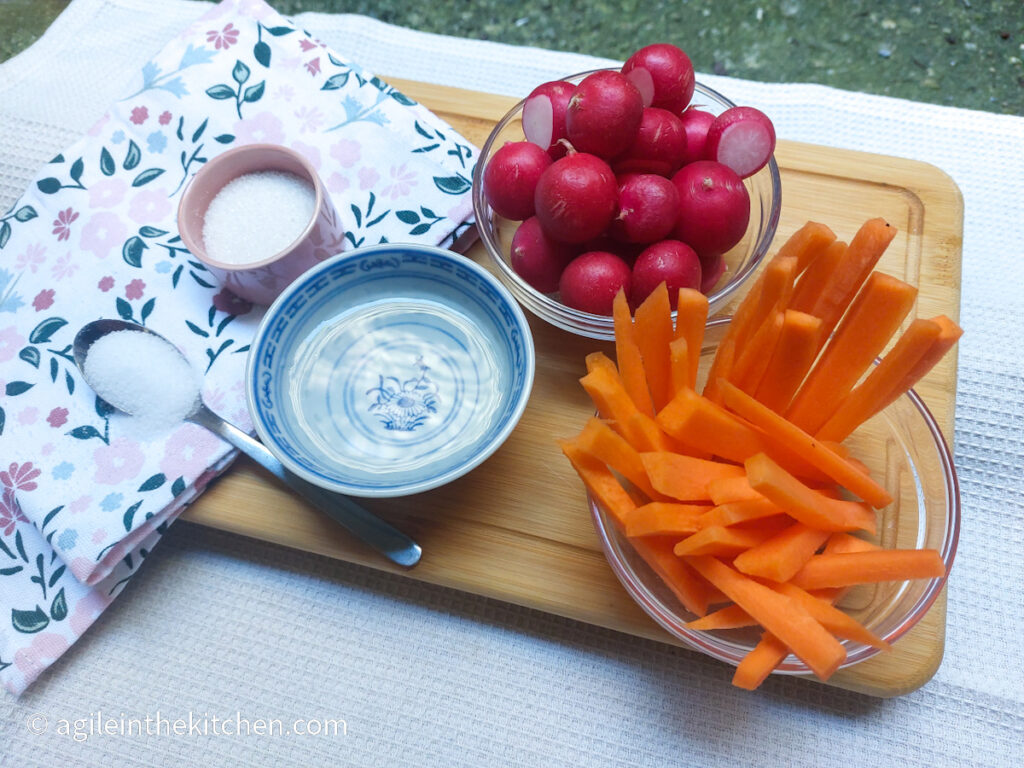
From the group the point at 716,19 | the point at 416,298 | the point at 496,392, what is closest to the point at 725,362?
the point at 496,392

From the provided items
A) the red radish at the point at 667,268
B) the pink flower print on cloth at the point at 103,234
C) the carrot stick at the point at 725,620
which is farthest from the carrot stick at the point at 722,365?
the pink flower print on cloth at the point at 103,234

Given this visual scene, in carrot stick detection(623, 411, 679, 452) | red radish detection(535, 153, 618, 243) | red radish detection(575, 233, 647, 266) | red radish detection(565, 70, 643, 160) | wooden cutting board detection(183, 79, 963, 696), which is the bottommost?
wooden cutting board detection(183, 79, 963, 696)

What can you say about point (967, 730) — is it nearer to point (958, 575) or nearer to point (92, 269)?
point (958, 575)

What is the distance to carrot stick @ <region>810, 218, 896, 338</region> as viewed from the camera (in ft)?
2.22

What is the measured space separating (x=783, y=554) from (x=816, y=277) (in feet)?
0.89

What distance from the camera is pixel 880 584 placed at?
0.78 m

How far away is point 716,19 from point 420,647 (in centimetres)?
129

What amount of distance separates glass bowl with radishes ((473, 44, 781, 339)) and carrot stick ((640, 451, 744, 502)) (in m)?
0.21

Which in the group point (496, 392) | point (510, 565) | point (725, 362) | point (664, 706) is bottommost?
point (664, 706)

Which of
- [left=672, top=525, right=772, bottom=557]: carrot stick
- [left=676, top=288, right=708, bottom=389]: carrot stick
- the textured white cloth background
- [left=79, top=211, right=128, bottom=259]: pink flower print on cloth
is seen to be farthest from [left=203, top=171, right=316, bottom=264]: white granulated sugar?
[left=672, top=525, right=772, bottom=557]: carrot stick

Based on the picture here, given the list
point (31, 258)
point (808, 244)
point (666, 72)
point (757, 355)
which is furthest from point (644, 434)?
point (31, 258)

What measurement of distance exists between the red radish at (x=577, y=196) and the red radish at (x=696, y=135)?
0.45ft

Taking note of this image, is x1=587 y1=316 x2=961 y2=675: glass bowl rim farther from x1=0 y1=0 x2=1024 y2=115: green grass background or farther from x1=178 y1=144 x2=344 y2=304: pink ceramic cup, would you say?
x1=0 y1=0 x2=1024 y2=115: green grass background

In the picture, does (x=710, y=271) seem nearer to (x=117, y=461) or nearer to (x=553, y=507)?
(x=553, y=507)
